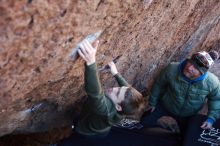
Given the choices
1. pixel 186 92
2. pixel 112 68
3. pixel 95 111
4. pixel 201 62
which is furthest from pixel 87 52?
pixel 186 92

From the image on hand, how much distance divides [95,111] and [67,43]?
102cm

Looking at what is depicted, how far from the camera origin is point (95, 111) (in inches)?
158

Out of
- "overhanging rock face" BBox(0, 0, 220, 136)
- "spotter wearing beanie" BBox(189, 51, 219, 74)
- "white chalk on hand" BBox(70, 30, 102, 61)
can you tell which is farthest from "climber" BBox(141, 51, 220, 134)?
"white chalk on hand" BBox(70, 30, 102, 61)

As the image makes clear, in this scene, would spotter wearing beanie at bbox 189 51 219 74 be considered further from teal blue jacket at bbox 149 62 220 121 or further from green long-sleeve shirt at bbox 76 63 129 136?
green long-sleeve shirt at bbox 76 63 129 136

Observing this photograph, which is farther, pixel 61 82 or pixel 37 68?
pixel 61 82

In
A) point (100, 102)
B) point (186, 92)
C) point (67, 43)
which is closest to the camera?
point (67, 43)

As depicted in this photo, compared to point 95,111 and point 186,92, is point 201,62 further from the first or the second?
point 95,111

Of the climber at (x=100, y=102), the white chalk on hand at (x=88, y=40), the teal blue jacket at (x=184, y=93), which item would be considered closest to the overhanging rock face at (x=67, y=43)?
the white chalk on hand at (x=88, y=40)

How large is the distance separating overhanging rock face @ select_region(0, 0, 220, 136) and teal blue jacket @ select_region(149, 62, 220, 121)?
0.41m

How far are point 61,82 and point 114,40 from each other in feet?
2.44

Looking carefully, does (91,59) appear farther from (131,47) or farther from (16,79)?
(131,47)

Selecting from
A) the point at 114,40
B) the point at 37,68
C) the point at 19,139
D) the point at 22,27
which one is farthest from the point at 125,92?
the point at 19,139

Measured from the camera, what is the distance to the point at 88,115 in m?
4.47

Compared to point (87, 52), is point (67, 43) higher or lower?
higher
